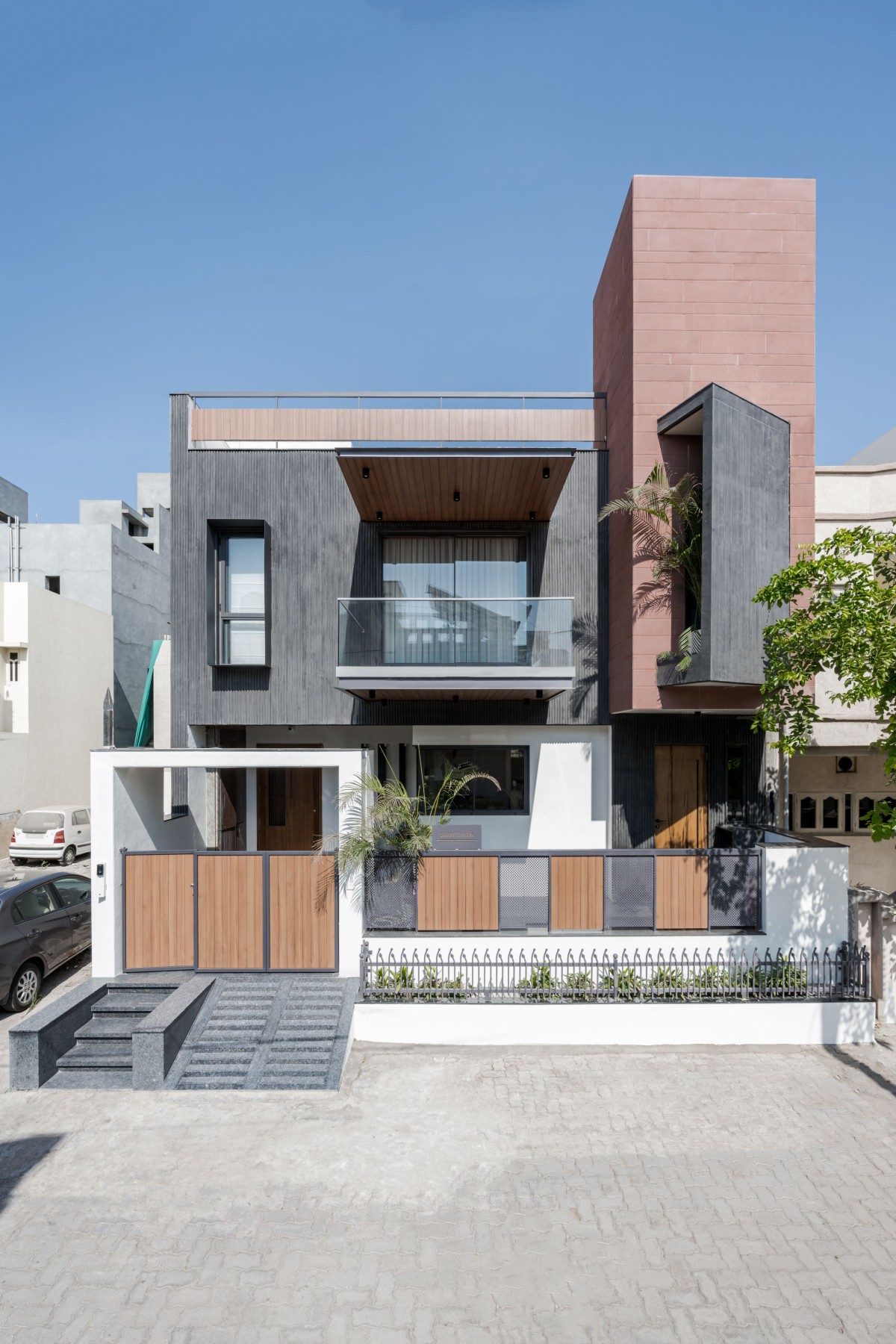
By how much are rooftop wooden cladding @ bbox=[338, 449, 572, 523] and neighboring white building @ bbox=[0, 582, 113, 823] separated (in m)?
15.2

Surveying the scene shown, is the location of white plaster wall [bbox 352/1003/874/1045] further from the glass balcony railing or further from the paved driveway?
the glass balcony railing

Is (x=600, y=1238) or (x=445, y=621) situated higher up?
(x=445, y=621)

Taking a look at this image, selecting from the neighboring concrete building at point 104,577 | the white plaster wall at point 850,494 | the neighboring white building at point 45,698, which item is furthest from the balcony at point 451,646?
the neighboring concrete building at point 104,577

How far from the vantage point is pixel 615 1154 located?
619 centimetres

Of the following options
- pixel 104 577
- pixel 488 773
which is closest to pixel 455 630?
pixel 488 773

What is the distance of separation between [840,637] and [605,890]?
14.5 feet

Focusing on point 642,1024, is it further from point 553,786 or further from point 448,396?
point 448,396

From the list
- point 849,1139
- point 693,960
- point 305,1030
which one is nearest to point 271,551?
point 305,1030

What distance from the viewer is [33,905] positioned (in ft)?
31.3

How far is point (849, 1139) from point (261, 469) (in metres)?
12.6

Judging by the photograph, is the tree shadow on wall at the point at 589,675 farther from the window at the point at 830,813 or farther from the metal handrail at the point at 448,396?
the window at the point at 830,813

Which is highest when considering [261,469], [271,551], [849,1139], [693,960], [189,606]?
[261,469]

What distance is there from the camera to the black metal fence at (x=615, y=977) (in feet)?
28.3

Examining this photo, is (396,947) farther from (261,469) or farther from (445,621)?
(261,469)
